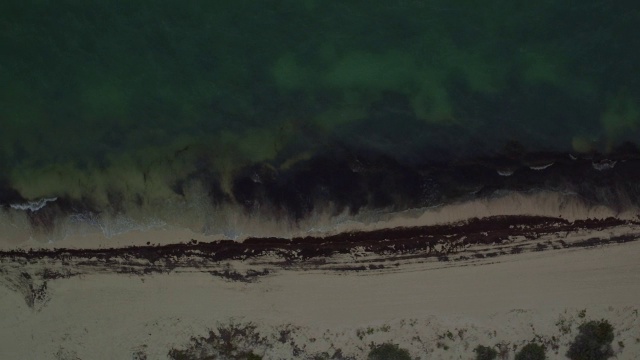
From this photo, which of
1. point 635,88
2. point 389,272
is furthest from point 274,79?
point 635,88

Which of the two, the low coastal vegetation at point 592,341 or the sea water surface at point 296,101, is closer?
the low coastal vegetation at point 592,341

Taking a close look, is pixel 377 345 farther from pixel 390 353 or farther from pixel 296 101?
pixel 296 101

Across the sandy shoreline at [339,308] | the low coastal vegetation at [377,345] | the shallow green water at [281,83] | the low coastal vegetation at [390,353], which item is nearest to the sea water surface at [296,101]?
the shallow green water at [281,83]

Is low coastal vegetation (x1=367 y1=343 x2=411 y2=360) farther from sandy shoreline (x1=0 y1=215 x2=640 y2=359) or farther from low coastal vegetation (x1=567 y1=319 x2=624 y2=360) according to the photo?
low coastal vegetation (x1=567 y1=319 x2=624 y2=360)

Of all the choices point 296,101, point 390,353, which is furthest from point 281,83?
point 390,353

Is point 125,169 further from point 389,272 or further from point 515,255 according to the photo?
point 515,255

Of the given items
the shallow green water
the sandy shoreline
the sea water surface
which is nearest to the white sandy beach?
the sandy shoreline

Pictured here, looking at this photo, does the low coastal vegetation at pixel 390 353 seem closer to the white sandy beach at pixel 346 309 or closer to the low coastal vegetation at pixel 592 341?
the white sandy beach at pixel 346 309
